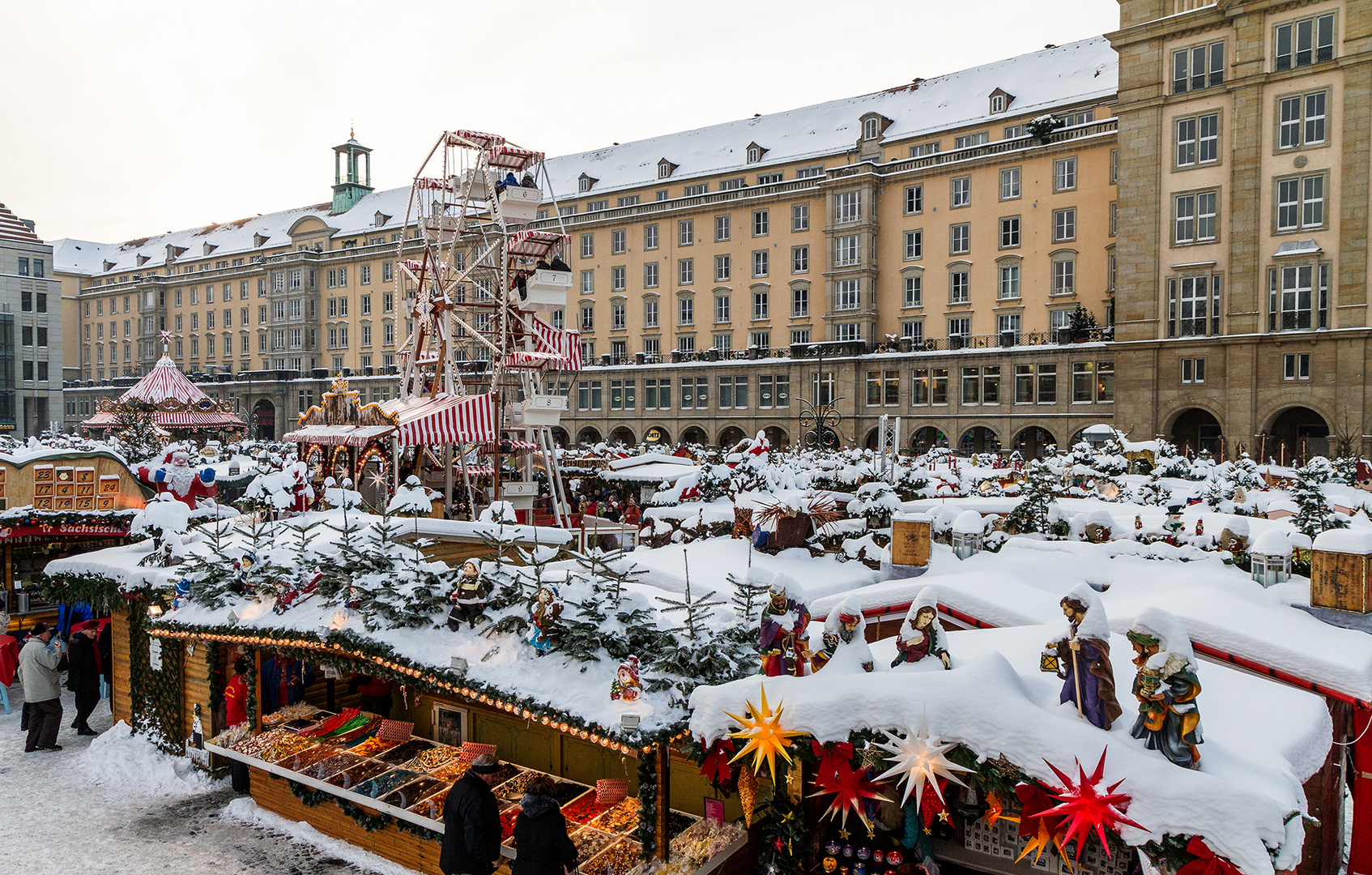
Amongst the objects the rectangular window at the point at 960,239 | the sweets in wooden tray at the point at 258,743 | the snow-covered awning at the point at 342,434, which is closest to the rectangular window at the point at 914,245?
the rectangular window at the point at 960,239

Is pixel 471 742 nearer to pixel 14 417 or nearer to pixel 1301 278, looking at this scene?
pixel 1301 278

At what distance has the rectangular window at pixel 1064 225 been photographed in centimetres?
4266

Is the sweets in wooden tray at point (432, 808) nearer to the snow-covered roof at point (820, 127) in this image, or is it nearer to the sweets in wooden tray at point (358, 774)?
the sweets in wooden tray at point (358, 774)

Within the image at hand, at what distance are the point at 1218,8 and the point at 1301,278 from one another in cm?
1111

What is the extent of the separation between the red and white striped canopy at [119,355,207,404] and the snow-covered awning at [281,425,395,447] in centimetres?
1374

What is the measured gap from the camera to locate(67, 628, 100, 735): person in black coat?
1312cm

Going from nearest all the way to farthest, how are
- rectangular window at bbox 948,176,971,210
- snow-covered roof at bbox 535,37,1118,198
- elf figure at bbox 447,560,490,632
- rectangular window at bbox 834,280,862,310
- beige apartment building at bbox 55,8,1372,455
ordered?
elf figure at bbox 447,560,490,632 → beige apartment building at bbox 55,8,1372,455 → snow-covered roof at bbox 535,37,1118,198 → rectangular window at bbox 948,176,971,210 → rectangular window at bbox 834,280,862,310

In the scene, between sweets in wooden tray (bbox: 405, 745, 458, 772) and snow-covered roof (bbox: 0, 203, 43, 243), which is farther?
snow-covered roof (bbox: 0, 203, 43, 243)

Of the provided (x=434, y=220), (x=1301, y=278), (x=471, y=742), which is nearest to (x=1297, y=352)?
(x=1301, y=278)

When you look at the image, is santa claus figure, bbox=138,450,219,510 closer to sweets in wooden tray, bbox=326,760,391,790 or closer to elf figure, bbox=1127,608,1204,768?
sweets in wooden tray, bbox=326,760,391,790

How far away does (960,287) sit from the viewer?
4612 cm

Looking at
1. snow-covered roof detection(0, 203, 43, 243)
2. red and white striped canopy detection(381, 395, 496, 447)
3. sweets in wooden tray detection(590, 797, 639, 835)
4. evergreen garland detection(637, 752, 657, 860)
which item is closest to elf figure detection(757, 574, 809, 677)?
evergreen garland detection(637, 752, 657, 860)

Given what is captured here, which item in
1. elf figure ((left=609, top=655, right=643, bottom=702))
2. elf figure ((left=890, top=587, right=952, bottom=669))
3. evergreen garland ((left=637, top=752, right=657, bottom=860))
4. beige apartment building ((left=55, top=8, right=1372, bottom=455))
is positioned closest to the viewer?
elf figure ((left=890, top=587, right=952, bottom=669))

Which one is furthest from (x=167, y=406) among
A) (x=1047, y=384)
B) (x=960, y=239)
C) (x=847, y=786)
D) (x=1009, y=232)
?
(x=1009, y=232)
